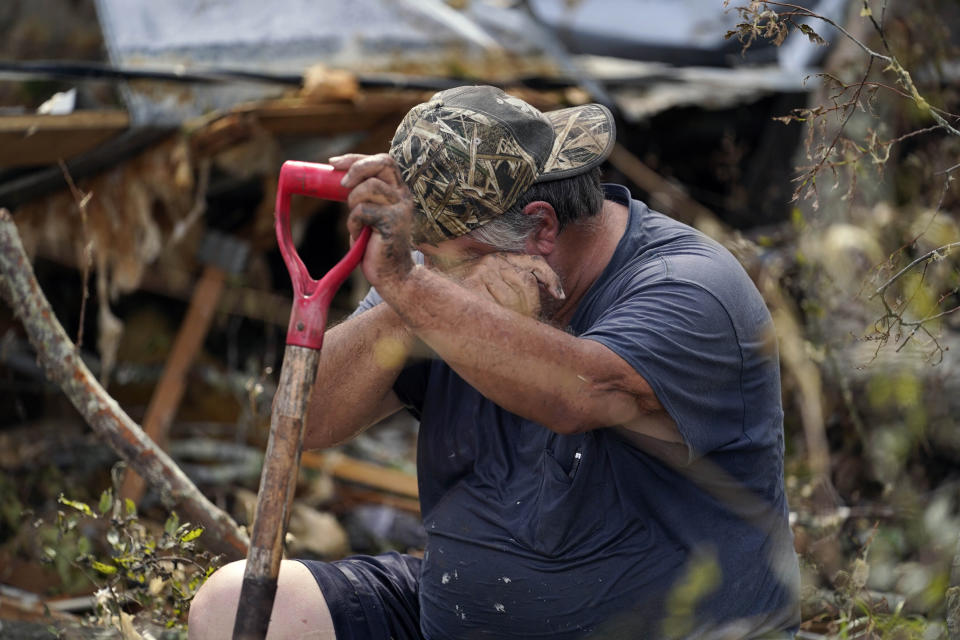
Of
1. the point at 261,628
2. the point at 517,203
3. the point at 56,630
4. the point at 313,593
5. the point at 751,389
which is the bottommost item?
the point at 56,630

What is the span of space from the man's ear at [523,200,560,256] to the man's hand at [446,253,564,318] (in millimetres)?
36

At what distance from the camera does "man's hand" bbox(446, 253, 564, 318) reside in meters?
2.29

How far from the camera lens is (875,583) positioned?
2.97 meters

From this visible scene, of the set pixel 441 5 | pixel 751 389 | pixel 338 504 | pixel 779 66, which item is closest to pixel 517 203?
pixel 751 389

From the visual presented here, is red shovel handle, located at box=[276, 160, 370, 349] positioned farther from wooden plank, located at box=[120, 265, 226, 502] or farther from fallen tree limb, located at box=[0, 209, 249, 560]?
wooden plank, located at box=[120, 265, 226, 502]

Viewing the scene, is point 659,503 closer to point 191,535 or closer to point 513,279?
point 513,279

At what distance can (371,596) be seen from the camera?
2.54m

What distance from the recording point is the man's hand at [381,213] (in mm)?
1962

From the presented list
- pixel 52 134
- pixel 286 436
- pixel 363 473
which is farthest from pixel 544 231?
pixel 363 473

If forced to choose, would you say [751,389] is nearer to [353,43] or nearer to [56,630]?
[56,630]

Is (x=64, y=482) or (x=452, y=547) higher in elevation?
(x=452, y=547)

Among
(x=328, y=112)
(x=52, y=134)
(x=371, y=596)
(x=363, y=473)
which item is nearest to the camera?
(x=371, y=596)

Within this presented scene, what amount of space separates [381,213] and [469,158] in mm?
360

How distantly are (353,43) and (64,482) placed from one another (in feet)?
8.05
